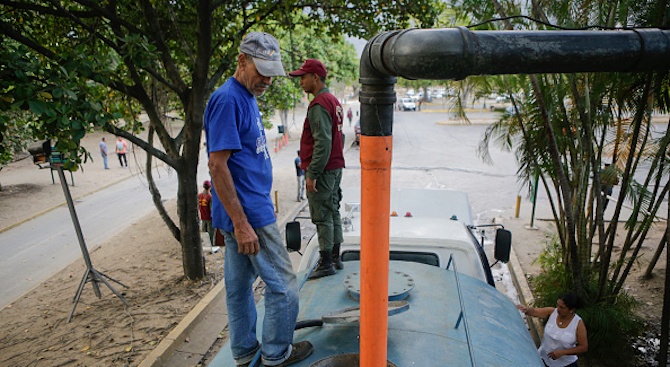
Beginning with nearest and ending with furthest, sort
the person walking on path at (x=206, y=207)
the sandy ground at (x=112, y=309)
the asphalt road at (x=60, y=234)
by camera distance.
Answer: the sandy ground at (x=112, y=309) < the asphalt road at (x=60, y=234) < the person walking on path at (x=206, y=207)

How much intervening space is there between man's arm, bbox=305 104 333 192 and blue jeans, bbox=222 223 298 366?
1.19m

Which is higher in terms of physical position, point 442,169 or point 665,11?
point 665,11

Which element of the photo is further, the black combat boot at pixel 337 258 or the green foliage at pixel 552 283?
the green foliage at pixel 552 283

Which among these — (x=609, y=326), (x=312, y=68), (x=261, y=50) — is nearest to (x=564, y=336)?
(x=609, y=326)

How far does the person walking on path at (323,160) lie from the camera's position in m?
3.92

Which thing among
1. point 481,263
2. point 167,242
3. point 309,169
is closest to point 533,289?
point 481,263

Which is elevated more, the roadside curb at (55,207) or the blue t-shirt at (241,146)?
the blue t-shirt at (241,146)

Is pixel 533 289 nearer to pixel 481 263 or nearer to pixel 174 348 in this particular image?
pixel 481 263

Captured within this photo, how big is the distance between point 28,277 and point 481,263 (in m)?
8.56

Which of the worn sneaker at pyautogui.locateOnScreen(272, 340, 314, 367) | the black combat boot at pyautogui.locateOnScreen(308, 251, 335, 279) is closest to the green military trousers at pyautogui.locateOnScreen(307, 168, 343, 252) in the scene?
the black combat boot at pyautogui.locateOnScreen(308, 251, 335, 279)

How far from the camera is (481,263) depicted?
427 cm

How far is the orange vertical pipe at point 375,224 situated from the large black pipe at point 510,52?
0.28 m

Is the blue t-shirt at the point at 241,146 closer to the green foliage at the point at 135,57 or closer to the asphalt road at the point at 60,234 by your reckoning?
the green foliage at the point at 135,57

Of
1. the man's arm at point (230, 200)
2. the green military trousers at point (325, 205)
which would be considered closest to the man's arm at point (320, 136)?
the green military trousers at point (325, 205)
